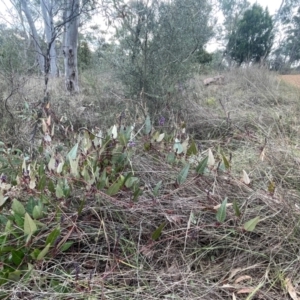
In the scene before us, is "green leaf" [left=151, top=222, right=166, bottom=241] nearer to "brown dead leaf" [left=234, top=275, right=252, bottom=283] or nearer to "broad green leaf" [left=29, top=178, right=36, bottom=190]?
"brown dead leaf" [left=234, top=275, right=252, bottom=283]

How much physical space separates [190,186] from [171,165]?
18 centimetres

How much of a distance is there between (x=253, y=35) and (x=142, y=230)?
13.9 m

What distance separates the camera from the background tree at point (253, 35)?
1166cm

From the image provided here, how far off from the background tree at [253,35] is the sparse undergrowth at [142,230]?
1153cm

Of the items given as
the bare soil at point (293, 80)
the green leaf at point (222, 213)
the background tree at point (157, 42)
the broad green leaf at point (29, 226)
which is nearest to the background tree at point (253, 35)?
the bare soil at point (293, 80)

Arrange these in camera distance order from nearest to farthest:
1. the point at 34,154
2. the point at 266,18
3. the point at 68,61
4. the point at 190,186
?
the point at 190,186, the point at 34,154, the point at 68,61, the point at 266,18

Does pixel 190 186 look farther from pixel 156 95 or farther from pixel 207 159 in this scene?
pixel 156 95

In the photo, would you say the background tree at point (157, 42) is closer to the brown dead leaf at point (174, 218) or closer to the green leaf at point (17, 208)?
the brown dead leaf at point (174, 218)

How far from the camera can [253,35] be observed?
12383mm

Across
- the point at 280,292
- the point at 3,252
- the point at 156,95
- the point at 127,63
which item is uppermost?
the point at 127,63

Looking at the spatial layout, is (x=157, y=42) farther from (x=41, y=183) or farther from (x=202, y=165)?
(x=41, y=183)

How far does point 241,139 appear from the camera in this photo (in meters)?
2.00

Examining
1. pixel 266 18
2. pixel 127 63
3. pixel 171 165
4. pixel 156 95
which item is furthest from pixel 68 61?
pixel 266 18

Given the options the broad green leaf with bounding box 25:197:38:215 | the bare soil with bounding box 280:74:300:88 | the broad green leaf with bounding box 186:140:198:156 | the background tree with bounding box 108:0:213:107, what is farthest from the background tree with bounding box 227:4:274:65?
the broad green leaf with bounding box 25:197:38:215
